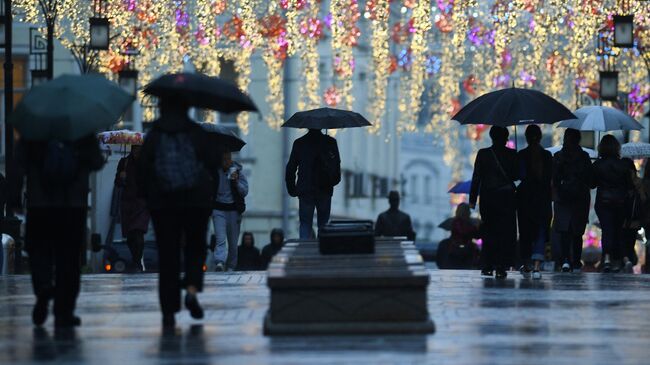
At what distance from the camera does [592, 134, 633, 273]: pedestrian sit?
26484mm

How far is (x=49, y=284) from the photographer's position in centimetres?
1627

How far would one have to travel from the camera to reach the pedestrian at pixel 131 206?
26.5m

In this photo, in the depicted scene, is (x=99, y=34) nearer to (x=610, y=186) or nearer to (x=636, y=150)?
(x=636, y=150)

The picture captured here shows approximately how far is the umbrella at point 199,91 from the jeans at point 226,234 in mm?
9490

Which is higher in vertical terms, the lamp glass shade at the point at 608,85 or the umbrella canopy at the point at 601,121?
the lamp glass shade at the point at 608,85

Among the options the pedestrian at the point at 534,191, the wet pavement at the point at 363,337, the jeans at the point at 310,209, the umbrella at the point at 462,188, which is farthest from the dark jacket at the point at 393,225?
the wet pavement at the point at 363,337

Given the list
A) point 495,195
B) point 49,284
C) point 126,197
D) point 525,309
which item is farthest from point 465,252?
point 49,284

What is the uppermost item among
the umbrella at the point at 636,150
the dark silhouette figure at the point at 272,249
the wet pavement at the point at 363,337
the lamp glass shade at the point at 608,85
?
the lamp glass shade at the point at 608,85

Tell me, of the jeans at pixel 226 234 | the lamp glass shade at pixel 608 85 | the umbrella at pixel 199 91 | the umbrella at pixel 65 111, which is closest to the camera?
the umbrella at pixel 65 111

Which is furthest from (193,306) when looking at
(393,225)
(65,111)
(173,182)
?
(393,225)

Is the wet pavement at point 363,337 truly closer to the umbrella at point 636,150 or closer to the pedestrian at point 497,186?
the pedestrian at point 497,186

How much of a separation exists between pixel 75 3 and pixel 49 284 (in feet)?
87.7

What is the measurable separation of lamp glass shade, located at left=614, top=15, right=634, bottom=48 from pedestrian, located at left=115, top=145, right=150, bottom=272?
11850 millimetres

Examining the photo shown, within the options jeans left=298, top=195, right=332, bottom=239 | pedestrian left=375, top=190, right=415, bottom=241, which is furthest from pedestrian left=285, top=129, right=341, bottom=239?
pedestrian left=375, top=190, right=415, bottom=241
